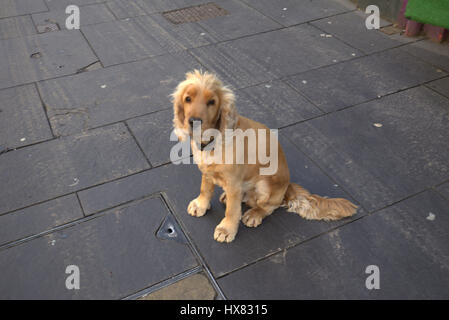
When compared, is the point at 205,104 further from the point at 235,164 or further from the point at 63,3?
the point at 63,3

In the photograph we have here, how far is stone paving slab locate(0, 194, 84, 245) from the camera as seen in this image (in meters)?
3.12

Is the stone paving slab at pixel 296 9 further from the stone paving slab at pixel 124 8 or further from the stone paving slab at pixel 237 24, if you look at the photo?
the stone paving slab at pixel 124 8

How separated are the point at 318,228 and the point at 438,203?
120cm

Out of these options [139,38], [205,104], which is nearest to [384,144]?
[205,104]

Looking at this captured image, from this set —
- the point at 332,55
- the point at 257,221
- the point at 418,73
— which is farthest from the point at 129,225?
the point at 418,73

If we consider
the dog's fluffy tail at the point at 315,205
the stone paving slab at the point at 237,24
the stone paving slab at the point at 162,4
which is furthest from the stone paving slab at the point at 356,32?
the dog's fluffy tail at the point at 315,205

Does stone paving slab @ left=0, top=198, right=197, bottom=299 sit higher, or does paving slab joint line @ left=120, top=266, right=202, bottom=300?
stone paving slab @ left=0, top=198, right=197, bottom=299

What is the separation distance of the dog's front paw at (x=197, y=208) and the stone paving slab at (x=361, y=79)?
2.18m

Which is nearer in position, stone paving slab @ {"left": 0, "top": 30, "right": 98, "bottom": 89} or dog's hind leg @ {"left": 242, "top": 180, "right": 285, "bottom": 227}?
dog's hind leg @ {"left": 242, "top": 180, "right": 285, "bottom": 227}

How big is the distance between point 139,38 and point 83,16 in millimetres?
1519

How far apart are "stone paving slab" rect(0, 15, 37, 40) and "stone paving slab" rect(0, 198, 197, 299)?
449 cm

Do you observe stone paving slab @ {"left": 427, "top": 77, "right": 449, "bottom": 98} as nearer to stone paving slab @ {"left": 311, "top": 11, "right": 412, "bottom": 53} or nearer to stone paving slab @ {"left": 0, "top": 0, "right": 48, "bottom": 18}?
stone paving slab @ {"left": 311, "top": 11, "right": 412, "bottom": 53}

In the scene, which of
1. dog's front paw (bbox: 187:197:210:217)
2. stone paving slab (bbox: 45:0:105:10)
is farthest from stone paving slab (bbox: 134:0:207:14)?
dog's front paw (bbox: 187:197:210:217)

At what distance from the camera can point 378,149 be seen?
3938mm
